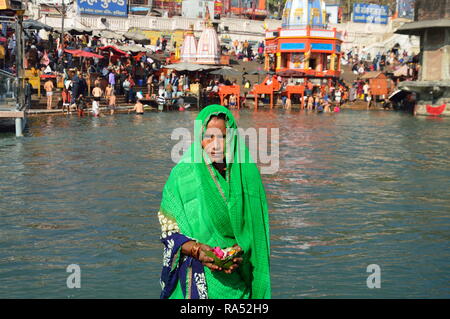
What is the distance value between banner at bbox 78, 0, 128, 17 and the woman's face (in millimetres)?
49137

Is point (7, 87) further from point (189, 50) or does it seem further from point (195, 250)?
point (189, 50)

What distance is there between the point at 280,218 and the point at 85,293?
3.62 metres

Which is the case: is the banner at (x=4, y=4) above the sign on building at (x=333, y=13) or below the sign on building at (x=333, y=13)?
below

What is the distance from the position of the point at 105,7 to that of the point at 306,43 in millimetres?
16599

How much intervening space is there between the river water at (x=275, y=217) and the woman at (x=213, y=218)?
95.7 inches

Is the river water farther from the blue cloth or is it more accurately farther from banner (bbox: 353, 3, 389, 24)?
banner (bbox: 353, 3, 389, 24)

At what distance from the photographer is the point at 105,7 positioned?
5219cm

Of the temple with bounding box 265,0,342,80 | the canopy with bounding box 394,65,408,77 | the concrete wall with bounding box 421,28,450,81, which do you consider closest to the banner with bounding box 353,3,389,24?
the temple with bounding box 265,0,342,80

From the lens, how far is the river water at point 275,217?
627 cm

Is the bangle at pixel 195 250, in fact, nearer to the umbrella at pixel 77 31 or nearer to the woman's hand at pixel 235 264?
the woman's hand at pixel 235 264

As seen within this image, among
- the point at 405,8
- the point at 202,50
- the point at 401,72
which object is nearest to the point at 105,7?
the point at 202,50

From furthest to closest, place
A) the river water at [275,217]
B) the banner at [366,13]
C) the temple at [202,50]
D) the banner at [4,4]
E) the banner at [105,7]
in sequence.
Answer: the banner at [366,13] < the banner at [105,7] < the temple at [202,50] < the banner at [4,4] < the river water at [275,217]

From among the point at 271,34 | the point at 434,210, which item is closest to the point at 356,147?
the point at 434,210

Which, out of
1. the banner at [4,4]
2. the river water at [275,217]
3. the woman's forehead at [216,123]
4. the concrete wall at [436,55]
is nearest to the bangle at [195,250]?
the woman's forehead at [216,123]
